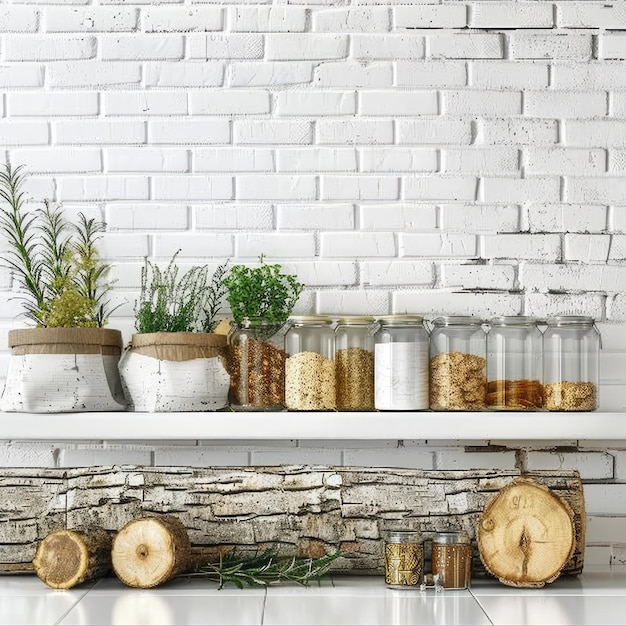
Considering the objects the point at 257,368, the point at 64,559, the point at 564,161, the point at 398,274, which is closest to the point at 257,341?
the point at 257,368

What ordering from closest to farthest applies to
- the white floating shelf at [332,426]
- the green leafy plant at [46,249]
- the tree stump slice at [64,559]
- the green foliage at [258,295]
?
the tree stump slice at [64,559] → the white floating shelf at [332,426] → the green foliage at [258,295] → the green leafy plant at [46,249]

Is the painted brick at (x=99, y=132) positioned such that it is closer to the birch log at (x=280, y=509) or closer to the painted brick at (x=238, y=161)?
the painted brick at (x=238, y=161)

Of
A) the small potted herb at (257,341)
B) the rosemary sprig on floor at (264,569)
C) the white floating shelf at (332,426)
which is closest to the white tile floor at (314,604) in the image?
the rosemary sprig on floor at (264,569)

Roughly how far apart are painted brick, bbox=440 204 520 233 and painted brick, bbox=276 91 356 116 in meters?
0.36

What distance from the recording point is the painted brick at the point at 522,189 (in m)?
2.57

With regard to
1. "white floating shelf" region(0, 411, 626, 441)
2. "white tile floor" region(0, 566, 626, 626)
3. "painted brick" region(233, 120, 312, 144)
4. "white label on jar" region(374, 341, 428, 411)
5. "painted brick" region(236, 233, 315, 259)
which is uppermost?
"painted brick" region(233, 120, 312, 144)

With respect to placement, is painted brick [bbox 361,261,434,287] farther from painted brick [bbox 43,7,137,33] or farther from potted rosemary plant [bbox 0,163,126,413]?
painted brick [bbox 43,7,137,33]

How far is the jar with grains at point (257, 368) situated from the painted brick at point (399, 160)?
514mm

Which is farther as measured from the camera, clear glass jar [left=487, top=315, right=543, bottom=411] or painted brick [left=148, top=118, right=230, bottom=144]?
painted brick [left=148, top=118, right=230, bottom=144]

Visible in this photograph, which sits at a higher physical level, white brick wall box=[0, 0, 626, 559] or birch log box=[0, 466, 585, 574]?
white brick wall box=[0, 0, 626, 559]

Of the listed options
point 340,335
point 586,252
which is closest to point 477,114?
point 586,252

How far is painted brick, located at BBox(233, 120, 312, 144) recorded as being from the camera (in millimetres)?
2574

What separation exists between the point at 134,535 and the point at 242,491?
278 mm

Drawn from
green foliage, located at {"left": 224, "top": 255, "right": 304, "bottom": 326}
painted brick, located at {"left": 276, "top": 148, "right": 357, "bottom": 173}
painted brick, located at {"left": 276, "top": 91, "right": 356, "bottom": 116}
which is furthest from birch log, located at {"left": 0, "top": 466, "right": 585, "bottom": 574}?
painted brick, located at {"left": 276, "top": 91, "right": 356, "bottom": 116}
